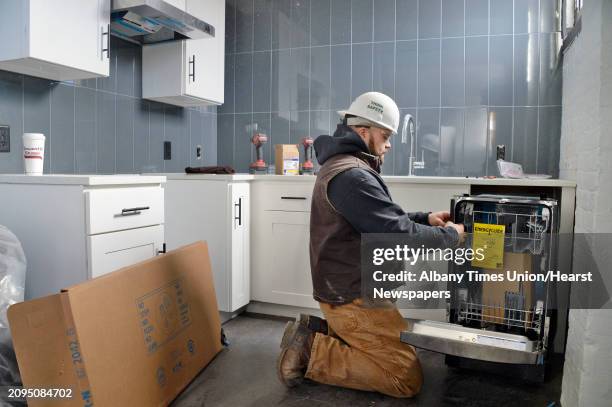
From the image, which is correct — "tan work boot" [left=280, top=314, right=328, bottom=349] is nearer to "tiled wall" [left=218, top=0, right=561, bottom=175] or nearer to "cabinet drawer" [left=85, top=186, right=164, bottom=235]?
"cabinet drawer" [left=85, top=186, right=164, bottom=235]

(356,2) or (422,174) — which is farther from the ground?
(356,2)

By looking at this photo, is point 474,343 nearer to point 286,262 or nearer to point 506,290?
point 506,290

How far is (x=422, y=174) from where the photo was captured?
3293 millimetres

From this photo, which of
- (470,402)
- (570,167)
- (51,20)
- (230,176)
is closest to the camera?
(470,402)

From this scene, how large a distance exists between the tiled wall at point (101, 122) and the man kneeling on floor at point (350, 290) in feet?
4.65

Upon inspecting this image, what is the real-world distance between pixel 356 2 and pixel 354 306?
2391 mm

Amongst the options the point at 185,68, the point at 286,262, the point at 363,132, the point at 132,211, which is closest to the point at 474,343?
the point at 363,132

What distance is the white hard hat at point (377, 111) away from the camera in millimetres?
2002

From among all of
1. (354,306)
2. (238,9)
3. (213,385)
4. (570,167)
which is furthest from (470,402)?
(238,9)

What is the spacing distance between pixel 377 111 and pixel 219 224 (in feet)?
4.12

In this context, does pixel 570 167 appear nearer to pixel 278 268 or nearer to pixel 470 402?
pixel 470 402

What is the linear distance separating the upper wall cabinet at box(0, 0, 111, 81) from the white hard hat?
4.31 ft

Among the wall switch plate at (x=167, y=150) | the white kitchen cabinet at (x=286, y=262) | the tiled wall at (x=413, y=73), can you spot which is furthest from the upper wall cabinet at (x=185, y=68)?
the white kitchen cabinet at (x=286, y=262)

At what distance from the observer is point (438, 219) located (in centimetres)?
209
